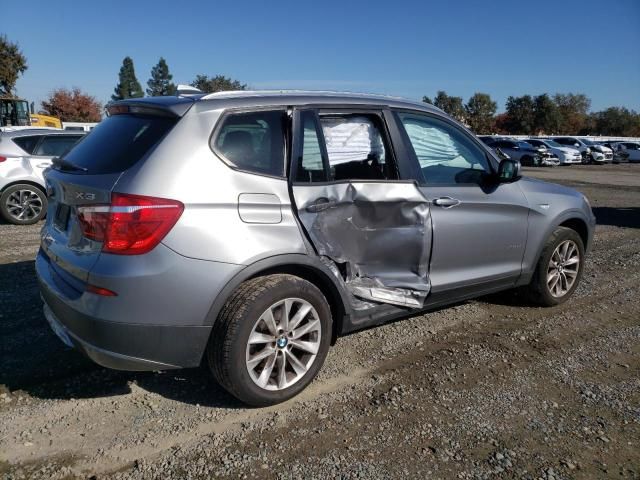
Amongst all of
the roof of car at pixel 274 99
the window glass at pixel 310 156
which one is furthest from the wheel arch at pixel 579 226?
the window glass at pixel 310 156

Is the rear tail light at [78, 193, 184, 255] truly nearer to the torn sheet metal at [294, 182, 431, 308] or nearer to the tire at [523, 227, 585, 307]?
the torn sheet metal at [294, 182, 431, 308]

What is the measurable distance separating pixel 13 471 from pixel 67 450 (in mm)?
255

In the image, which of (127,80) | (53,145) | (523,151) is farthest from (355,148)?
(127,80)

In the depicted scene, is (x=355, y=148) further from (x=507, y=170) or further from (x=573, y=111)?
(x=573, y=111)

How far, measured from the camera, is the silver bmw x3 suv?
109 inches

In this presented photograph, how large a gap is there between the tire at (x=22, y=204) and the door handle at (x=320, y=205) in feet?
24.1

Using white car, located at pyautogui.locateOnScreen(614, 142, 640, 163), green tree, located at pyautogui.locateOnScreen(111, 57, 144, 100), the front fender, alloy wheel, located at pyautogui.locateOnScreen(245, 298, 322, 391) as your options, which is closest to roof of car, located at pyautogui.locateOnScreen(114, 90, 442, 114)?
alloy wheel, located at pyautogui.locateOnScreen(245, 298, 322, 391)

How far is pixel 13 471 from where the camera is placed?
2559 mm

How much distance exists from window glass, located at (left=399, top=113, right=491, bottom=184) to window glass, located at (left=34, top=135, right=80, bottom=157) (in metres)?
7.23

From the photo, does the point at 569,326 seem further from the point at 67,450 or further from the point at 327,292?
the point at 67,450

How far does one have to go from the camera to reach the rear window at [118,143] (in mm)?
2947

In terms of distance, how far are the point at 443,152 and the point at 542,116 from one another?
65374 millimetres

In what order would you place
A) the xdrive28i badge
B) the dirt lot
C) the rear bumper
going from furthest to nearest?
1. the xdrive28i badge
2. the rear bumper
3. the dirt lot

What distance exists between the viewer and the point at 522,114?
209 feet
